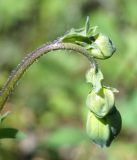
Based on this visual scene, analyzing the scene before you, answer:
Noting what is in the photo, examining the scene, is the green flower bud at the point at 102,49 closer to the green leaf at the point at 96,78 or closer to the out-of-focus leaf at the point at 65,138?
the green leaf at the point at 96,78

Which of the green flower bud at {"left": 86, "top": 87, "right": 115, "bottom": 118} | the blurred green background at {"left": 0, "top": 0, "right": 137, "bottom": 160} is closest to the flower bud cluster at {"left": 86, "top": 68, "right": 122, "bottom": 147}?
the green flower bud at {"left": 86, "top": 87, "right": 115, "bottom": 118}

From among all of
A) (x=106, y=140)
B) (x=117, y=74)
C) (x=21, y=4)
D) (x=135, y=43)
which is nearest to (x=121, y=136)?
(x=117, y=74)

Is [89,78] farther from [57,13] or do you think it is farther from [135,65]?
[57,13]

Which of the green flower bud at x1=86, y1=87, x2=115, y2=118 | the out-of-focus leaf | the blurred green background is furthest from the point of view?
the blurred green background

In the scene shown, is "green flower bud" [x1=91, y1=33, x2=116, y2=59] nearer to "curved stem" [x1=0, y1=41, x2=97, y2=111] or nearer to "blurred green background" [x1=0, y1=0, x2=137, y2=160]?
"curved stem" [x1=0, y1=41, x2=97, y2=111]

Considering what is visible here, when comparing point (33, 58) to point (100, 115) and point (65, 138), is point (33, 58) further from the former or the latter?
point (65, 138)

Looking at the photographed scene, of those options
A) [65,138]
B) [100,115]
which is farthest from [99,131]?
[65,138]
